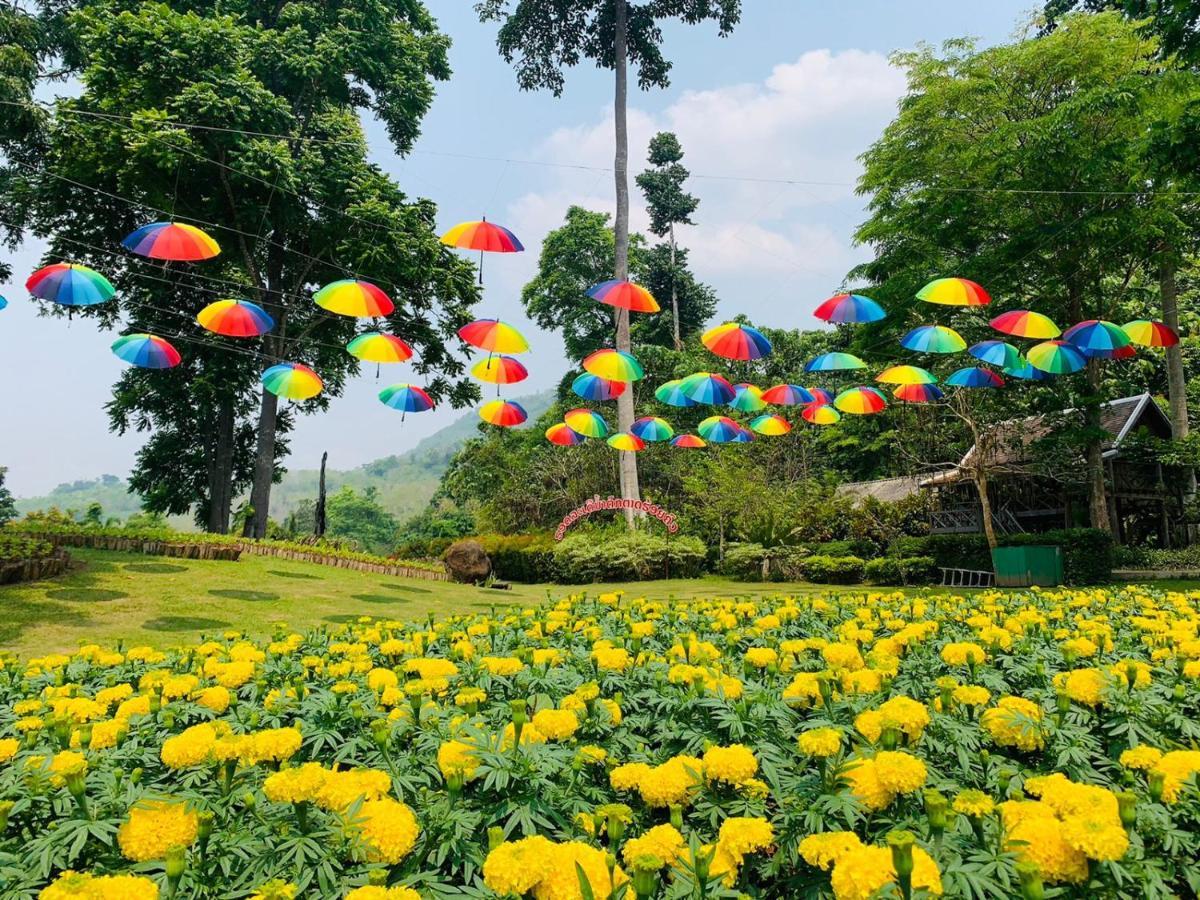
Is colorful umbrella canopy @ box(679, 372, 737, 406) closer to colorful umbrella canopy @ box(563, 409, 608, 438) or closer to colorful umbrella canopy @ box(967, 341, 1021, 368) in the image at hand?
colorful umbrella canopy @ box(563, 409, 608, 438)

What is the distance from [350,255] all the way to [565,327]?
1927 cm

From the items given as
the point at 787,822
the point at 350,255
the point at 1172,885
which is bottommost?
the point at 1172,885

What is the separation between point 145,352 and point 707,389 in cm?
1076

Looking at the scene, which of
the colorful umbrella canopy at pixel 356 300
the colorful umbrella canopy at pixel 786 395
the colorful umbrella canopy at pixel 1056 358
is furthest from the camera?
the colorful umbrella canopy at pixel 786 395

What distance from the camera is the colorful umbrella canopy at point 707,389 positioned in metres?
14.7

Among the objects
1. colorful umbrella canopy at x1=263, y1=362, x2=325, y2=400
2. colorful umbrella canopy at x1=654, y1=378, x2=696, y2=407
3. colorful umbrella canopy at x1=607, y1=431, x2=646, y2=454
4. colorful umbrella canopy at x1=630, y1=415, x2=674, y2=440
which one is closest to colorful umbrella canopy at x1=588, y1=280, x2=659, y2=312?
colorful umbrella canopy at x1=654, y1=378, x2=696, y2=407

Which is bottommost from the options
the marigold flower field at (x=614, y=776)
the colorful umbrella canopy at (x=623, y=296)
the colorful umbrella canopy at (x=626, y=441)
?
the marigold flower field at (x=614, y=776)

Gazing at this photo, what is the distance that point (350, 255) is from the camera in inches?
694

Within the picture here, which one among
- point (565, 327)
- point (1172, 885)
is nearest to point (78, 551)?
point (1172, 885)

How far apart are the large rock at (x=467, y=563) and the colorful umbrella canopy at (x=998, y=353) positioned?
35.8ft

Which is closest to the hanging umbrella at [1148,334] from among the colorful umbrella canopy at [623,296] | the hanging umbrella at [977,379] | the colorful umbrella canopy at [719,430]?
the hanging umbrella at [977,379]

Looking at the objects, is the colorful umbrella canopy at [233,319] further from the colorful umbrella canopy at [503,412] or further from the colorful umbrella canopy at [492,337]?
the colorful umbrella canopy at [503,412]

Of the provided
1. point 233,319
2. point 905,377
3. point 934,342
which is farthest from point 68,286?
point 934,342

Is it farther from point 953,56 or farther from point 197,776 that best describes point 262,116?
point 197,776
